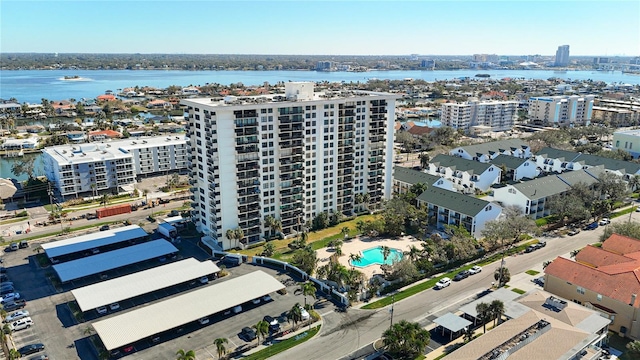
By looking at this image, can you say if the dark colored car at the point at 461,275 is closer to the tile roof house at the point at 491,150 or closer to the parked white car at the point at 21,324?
the parked white car at the point at 21,324

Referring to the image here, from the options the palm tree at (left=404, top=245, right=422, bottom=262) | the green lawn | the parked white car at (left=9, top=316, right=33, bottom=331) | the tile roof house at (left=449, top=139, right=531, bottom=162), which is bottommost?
the green lawn

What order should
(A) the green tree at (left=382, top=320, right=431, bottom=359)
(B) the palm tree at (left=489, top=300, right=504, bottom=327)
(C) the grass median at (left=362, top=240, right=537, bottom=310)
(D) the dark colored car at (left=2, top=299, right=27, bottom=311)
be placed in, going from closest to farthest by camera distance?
(A) the green tree at (left=382, top=320, right=431, bottom=359) → (B) the palm tree at (left=489, top=300, right=504, bottom=327) → (D) the dark colored car at (left=2, top=299, right=27, bottom=311) → (C) the grass median at (left=362, top=240, right=537, bottom=310)

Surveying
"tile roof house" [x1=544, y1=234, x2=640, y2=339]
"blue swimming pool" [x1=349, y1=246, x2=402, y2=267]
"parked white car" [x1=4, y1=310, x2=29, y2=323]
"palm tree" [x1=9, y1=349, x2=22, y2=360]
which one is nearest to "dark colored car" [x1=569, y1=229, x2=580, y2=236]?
"tile roof house" [x1=544, y1=234, x2=640, y2=339]

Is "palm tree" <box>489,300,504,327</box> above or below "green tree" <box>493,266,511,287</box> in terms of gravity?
above

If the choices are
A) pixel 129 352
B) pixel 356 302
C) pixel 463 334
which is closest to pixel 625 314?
pixel 463 334

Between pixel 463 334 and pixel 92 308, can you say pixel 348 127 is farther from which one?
pixel 92 308

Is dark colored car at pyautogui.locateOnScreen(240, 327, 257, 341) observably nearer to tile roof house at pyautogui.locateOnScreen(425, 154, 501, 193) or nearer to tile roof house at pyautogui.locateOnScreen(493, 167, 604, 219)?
tile roof house at pyautogui.locateOnScreen(493, 167, 604, 219)
